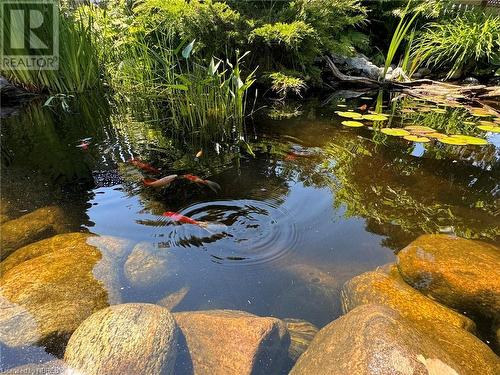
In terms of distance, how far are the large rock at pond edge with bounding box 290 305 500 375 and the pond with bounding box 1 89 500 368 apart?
358mm

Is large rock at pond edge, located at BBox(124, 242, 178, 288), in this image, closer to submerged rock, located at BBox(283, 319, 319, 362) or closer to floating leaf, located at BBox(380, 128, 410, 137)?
submerged rock, located at BBox(283, 319, 319, 362)

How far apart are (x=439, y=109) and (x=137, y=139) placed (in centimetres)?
415

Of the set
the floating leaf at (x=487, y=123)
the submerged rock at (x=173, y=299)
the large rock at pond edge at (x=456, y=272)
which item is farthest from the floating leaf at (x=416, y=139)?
the submerged rock at (x=173, y=299)

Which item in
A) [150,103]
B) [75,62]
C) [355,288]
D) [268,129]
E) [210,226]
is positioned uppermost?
[75,62]

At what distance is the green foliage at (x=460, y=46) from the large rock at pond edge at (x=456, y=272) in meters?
5.99

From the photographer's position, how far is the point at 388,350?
1139mm

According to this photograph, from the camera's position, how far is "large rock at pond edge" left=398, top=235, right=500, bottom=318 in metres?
1.64

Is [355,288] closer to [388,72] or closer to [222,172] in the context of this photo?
[222,172]

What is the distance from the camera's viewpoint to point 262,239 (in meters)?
2.12

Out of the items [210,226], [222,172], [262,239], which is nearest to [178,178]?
[222,172]

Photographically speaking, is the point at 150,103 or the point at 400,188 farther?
the point at 150,103

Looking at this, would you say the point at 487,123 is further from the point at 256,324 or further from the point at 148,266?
the point at 148,266

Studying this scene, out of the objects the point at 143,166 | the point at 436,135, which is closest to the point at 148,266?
the point at 143,166

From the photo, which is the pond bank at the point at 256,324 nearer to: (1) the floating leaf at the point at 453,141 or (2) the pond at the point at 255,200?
(2) the pond at the point at 255,200
